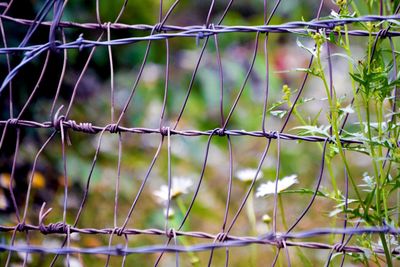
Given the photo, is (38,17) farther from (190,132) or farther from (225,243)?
(225,243)

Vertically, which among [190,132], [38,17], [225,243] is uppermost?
[38,17]

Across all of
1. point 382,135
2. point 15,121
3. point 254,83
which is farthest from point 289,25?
point 254,83

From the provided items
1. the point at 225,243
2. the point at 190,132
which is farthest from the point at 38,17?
the point at 225,243

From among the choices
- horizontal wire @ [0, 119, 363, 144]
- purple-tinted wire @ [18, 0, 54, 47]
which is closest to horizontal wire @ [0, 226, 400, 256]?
horizontal wire @ [0, 119, 363, 144]

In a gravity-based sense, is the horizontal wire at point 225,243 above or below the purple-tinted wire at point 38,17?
below

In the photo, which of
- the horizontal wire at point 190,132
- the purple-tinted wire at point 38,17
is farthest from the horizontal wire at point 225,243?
the purple-tinted wire at point 38,17

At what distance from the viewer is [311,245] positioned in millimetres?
695

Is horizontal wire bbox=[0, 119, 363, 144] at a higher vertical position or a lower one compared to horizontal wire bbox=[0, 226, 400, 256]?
higher

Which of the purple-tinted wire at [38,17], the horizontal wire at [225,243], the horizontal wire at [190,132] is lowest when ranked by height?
the horizontal wire at [225,243]

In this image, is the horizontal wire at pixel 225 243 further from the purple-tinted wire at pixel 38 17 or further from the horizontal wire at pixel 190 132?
the purple-tinted wire at pixel 38 17

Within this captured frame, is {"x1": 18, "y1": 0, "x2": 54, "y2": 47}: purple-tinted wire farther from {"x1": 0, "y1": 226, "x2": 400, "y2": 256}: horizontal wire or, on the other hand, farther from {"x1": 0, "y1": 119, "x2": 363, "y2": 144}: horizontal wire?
{"x1": 0, "y1": 226, "x2": 400, "y2": 256}: horizontal wire

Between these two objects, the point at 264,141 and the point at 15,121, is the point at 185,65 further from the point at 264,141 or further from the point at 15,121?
the point at 15,121

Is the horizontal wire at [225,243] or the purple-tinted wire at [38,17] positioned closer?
the horizontal wire at [225,243]

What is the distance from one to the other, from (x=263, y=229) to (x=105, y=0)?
657 millimetres
